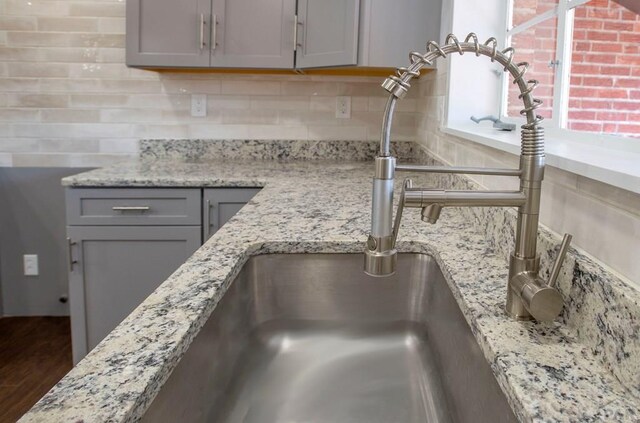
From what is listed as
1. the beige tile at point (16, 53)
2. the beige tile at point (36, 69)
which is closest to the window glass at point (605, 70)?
the beige tile at point (36, 69)

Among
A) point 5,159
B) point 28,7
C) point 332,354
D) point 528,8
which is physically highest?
point 28,7

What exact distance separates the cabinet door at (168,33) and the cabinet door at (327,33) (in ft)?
1.37

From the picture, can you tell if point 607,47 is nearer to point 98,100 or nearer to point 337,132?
point 337,132

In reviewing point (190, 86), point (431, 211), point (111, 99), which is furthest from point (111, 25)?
point (431, 211)

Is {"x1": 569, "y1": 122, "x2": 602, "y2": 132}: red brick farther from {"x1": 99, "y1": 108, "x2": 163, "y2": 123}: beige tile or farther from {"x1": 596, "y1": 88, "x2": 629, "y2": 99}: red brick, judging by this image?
{"x1": 99, "y1": 108, "x2": 163, "y2": 123}: beige tile

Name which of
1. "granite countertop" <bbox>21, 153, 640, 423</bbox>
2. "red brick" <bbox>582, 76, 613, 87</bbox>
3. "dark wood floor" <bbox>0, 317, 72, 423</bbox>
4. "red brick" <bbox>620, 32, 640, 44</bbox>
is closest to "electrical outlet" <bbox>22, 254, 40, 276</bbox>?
"dark wood floor" <bbox>0, 317, 72, 423</bbox>

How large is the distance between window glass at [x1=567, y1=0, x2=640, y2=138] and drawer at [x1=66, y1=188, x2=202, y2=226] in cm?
141

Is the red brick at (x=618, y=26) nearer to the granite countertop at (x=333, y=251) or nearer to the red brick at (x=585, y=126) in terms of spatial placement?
the red brick at (x=585, y=126)

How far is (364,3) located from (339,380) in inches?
63.2

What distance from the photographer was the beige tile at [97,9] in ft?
8.73

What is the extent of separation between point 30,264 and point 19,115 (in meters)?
0.76

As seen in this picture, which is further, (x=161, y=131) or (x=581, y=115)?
(x=161, y=131)

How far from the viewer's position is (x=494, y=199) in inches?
28.8

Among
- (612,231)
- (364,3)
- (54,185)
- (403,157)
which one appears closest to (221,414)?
(612,231)
